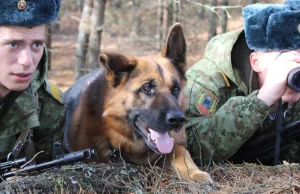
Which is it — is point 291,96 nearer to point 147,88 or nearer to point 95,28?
point 147,88

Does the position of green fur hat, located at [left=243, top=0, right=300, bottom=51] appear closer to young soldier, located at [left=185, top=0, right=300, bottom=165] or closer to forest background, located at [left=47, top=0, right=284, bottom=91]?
young soldier, located at [left=185, top=0, right=300, bottom=165]

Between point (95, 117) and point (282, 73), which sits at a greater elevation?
point (282, 73)

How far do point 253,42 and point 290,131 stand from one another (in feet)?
2.80

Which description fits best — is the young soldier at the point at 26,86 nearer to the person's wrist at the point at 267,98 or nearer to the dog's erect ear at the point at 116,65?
the dog's erect ear at the point at 116,65

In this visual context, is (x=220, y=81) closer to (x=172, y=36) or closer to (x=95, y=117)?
(x=172, y=36)

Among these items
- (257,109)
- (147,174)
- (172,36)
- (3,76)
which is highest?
(172,36)

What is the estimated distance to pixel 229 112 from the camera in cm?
367

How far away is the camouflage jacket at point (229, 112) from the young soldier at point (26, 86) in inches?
48.6

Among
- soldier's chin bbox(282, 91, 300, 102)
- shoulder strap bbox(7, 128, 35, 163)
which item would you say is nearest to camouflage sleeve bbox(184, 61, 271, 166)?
soldier's chin bbox(282, 91, 300, 102)

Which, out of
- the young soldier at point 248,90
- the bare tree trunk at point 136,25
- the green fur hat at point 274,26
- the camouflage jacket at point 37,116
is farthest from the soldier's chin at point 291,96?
the bare tree trunk at point 136,25

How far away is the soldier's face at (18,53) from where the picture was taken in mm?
3121

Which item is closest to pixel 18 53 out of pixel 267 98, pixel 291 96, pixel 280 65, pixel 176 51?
pixel 176 51

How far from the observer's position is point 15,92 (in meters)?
3.53

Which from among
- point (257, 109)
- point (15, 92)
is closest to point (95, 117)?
point (15, 92)
